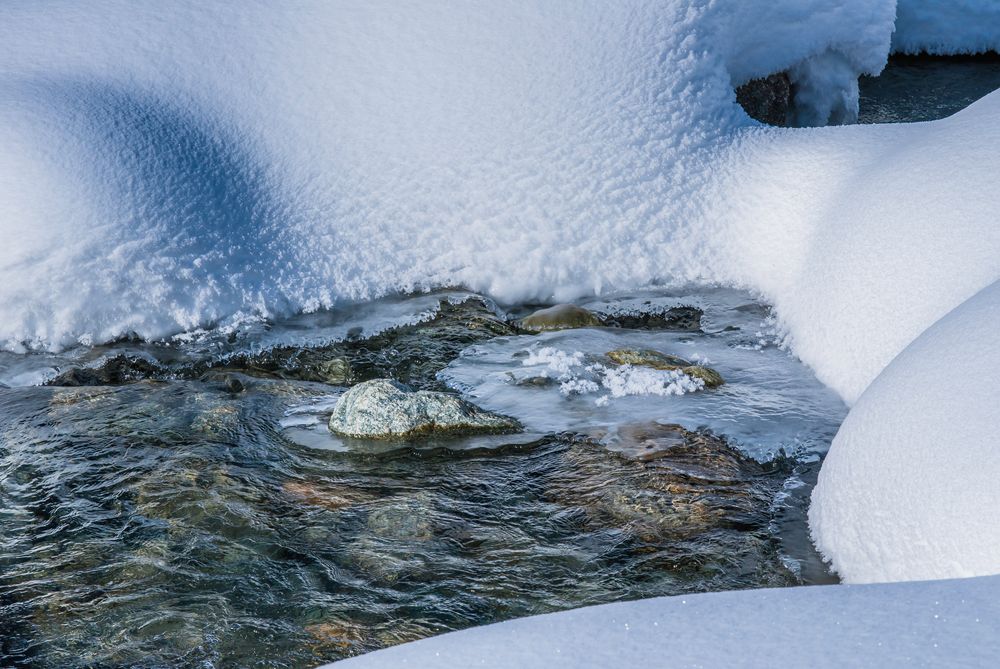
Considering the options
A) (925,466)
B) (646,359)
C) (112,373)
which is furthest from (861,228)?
(112,373)

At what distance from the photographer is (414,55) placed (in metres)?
4.97

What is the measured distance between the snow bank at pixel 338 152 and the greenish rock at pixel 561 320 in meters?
0.24

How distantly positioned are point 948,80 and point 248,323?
6723 millimetres

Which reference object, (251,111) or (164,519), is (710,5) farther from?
(164,519)

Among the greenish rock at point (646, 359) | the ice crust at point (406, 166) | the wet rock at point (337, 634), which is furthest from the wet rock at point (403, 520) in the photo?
the ice crust at point (406, 166)

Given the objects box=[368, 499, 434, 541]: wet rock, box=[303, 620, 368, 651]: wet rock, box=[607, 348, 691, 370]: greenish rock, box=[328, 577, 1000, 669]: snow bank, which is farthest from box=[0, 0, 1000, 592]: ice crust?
box=[328, 577, 1000, 669]: snow bank

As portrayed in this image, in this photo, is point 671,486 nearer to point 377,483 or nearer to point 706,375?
point 706,375

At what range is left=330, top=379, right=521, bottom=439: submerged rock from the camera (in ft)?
11.6

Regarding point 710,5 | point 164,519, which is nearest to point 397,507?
point 164,519

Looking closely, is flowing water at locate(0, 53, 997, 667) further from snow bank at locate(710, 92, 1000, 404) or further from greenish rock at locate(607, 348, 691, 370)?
snow bank at locate(710, 92, 1000, 404)

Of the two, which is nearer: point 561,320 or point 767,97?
point 561,320

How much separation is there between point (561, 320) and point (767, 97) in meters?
2.91

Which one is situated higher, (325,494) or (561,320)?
(561,320)

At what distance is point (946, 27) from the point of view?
9109 mm
